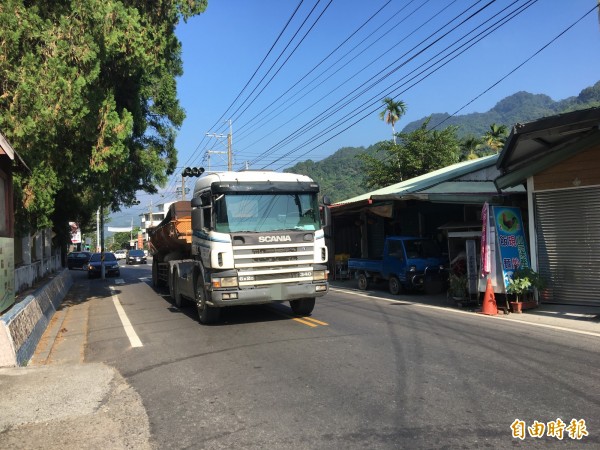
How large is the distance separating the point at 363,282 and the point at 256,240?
9.16 metres

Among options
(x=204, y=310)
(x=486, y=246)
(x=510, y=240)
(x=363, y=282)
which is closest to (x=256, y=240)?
(x=204, y=310)

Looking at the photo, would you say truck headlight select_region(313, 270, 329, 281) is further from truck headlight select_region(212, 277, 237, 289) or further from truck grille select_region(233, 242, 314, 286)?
truck headlight select_region(212, 277, 237, 289)

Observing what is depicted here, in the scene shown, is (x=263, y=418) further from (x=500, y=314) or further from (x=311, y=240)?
(x=500, y=314)

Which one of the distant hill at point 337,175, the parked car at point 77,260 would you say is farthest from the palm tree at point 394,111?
the parked car at point 77,260

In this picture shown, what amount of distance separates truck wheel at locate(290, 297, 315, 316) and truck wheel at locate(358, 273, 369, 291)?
279 inches

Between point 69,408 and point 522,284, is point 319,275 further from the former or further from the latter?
point 69,408

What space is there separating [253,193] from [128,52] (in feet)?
16.4

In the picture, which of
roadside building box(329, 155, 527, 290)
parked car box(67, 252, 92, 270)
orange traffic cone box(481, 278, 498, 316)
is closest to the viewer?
orange traffic cone box(481, 278, 498, 316)

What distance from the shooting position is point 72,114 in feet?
34.2

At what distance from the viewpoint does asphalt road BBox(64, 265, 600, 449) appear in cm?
432

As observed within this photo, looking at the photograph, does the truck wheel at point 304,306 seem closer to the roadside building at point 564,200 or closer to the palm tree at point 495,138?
the roadside building at point 564,200

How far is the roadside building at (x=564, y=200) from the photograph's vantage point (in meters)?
11.2

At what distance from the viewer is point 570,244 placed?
11.7 meters

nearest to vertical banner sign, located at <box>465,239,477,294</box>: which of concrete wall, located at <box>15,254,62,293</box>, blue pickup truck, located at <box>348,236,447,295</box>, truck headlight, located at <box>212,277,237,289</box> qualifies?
blue pickup truck, located at <box>348,236,447,295</box>
